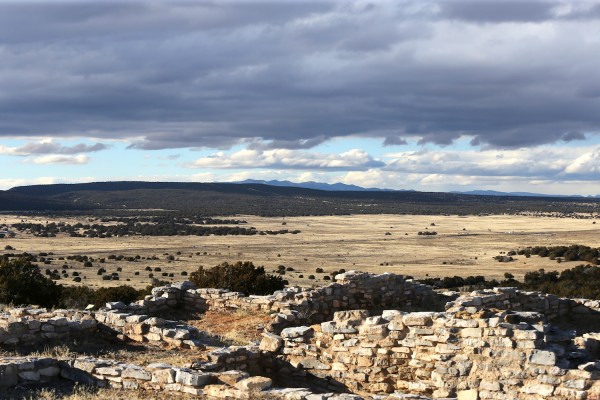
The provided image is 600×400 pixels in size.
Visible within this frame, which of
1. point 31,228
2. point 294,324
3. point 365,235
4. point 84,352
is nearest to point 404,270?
point 294,324

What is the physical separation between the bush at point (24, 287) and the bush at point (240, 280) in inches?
234

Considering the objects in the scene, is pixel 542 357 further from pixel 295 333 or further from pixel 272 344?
pixel 272 344

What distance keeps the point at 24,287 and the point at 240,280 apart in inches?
335

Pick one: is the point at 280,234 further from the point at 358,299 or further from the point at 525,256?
the point at 358,299

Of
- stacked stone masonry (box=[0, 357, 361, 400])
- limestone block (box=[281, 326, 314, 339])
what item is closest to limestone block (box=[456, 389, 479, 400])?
stacked stone masonry (box=[0, 357, 361, 400])

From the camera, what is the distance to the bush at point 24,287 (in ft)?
85.4

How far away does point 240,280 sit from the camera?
2673cm

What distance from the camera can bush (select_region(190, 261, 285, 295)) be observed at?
26.6m

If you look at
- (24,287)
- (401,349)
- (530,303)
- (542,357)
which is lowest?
(24,287)

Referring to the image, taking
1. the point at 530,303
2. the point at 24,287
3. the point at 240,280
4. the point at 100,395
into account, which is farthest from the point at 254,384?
the point at 24,287

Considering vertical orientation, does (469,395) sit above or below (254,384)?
below

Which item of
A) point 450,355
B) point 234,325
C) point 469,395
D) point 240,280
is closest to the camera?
point 469,395

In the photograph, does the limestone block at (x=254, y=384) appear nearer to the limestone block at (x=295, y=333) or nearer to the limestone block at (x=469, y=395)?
the limestone block at (x=295, y=333)

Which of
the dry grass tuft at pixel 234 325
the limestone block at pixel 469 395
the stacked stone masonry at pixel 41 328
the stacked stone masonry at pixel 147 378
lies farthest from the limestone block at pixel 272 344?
the stacked stone masonry at pixel 41 328
